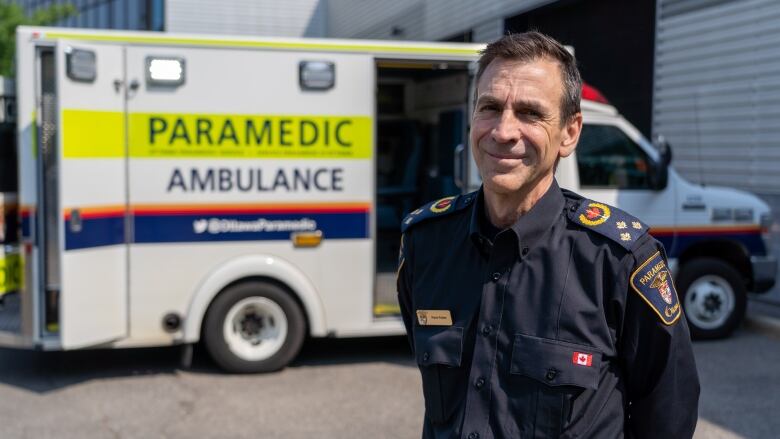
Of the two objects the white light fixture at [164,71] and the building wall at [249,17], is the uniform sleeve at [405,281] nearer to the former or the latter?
the white light fixture at [164,71]

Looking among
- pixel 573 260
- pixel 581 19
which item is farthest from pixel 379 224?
pixel 573 260

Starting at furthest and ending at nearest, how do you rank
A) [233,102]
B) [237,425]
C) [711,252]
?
[711,252]
[233,102]
[237,425]

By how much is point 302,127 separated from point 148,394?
7.24 feet

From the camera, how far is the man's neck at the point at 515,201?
6.30 ft

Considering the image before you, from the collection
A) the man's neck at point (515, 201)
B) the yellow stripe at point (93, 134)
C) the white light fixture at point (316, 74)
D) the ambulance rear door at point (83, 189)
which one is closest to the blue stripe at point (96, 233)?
the ambulance rear door at point (83, 189)

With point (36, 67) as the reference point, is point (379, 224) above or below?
below

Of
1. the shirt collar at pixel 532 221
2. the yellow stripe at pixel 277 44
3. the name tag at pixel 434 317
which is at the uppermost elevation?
the yellow stripe at pixel 277 44

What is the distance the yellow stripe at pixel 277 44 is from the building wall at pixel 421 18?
6302mm

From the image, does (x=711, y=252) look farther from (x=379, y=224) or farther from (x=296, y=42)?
(x=296, y=42)

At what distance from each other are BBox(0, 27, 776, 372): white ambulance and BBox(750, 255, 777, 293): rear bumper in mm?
1994

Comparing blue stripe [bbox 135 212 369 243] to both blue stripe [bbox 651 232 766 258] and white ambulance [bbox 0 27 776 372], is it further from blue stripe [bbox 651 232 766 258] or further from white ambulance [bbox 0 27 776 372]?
blue stripe [bbox 651 232 766 258]

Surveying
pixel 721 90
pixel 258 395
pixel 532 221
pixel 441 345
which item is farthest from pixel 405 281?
pixel 721 90

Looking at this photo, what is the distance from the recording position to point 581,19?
39.0 ft

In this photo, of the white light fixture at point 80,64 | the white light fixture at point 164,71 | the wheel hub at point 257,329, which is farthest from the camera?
the wheel hub at point 257,329
